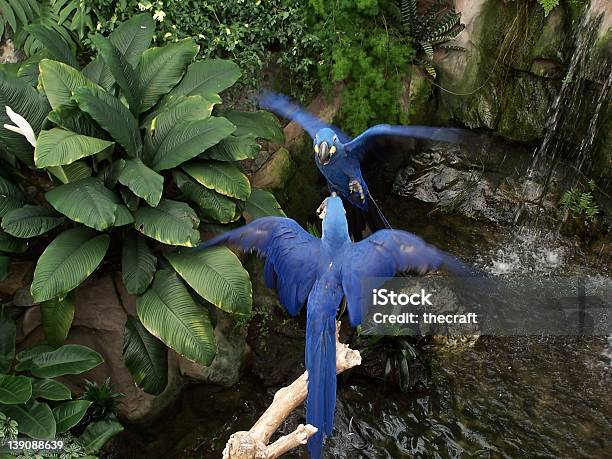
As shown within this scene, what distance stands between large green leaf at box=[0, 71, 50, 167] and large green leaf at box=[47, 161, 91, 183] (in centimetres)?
20

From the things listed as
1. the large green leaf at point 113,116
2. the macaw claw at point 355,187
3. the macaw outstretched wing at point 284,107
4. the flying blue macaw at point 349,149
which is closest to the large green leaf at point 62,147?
the large green leaf at point 113,116

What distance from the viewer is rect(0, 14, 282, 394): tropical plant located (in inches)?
120

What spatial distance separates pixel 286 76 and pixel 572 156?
2475 mm

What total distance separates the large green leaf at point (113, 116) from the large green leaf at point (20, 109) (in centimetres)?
40

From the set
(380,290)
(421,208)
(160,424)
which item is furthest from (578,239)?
(160,424)

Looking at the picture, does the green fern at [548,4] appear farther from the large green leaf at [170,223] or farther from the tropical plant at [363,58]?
the large green leaf at [170,223]

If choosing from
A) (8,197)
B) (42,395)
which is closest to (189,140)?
(8,197)

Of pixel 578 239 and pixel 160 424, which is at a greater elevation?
pixel 578 239

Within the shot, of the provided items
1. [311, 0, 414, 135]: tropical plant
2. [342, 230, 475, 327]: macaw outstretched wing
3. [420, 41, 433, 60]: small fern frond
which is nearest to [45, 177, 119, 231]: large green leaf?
[342, 230, 475, 327]: macaw outstretched wing

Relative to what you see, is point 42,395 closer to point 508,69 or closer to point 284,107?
point 284,107

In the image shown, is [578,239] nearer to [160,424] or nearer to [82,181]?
[160,424]

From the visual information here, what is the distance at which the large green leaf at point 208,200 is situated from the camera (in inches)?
134

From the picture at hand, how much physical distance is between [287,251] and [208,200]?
1.06 m

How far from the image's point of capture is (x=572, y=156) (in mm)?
4824
